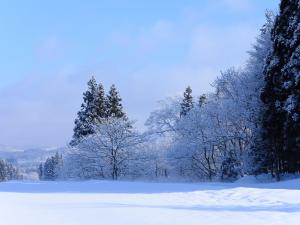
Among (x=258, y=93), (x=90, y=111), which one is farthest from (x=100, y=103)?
(x=258, y=93)


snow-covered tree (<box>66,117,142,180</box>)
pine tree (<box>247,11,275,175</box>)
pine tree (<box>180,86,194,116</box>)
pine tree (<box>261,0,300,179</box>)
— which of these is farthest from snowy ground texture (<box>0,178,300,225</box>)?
pine tree (<box>180,86,194,116</box>)

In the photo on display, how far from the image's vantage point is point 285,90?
2641 cm

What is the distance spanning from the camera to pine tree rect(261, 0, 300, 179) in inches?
1000

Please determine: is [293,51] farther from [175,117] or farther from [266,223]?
[175,117]

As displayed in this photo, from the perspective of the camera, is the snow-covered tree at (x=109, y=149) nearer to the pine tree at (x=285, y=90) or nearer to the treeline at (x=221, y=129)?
the treeline at (x=221, y=129)

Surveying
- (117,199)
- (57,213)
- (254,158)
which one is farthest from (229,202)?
(254,158)

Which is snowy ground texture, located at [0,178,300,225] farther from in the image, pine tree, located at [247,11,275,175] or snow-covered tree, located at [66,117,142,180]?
snow-covered tree, located at [66,117,142,180]

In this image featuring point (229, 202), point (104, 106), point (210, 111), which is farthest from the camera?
point (104, 106)

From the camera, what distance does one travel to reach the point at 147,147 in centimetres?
5184

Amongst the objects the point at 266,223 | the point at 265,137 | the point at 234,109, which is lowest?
the point at 266,223

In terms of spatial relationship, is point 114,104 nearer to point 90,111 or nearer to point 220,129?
point 90,111

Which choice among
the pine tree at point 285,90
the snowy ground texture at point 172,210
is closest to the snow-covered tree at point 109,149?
the pine tree at point 285,90

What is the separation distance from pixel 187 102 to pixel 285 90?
2976 cm

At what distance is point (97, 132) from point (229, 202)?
36076 millimetres
